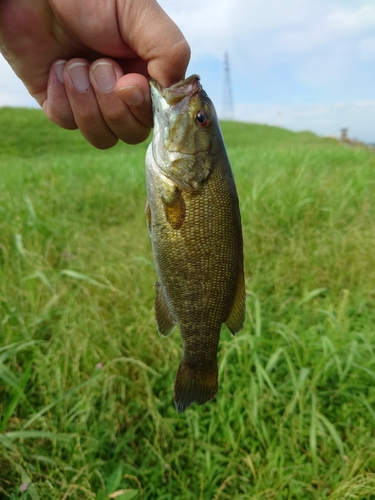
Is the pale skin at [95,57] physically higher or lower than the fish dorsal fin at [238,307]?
higher

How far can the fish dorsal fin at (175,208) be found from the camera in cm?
128

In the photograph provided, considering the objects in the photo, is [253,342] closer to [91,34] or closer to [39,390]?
[39,390]

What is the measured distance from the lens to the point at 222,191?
1282 mm

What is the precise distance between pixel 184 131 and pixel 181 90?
0.14 meters

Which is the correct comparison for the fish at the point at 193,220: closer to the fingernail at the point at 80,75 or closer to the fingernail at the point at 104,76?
the fingernail at the point at 104,76

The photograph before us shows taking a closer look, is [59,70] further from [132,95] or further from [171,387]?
[171,387]

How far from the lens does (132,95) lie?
4.67 feet

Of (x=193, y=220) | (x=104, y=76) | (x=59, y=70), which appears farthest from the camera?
(x=59, y=70)

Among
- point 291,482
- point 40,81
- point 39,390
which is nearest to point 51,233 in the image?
A: point 39,390

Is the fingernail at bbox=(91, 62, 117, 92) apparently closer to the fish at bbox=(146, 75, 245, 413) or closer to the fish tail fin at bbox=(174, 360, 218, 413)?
the fish at bbox=(146, 75, 245, 413)

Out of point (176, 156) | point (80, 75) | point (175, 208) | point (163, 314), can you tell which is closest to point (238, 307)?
point (163, 314)

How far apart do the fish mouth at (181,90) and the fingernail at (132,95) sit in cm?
12

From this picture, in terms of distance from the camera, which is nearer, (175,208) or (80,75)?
(175,208)

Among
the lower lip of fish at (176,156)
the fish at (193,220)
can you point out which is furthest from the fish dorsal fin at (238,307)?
the lower lip of fish at (176,156)
